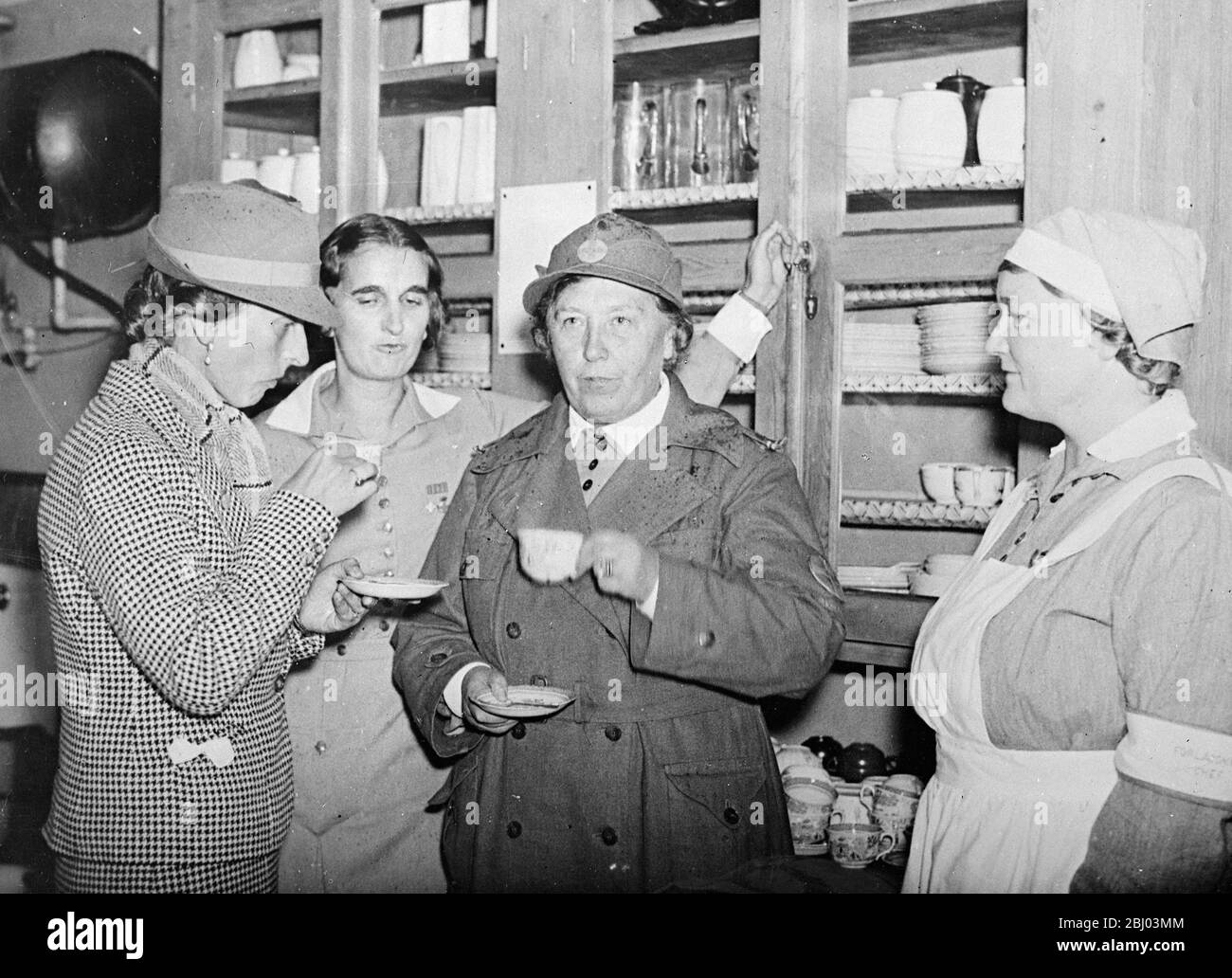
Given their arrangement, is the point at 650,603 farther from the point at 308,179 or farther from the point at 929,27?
the point at 308,179

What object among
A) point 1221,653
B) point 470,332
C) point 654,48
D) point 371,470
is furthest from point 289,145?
point 1221,653

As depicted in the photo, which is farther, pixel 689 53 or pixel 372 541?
pixel 689 53


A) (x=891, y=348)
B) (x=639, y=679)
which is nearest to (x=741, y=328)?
(x=891, y=348)

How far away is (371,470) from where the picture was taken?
1.91 metres

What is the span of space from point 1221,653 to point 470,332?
2376mm

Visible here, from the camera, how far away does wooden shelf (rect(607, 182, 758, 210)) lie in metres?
2.86

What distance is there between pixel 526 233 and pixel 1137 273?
1.84 metres

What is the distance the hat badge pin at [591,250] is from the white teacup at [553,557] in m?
0.52

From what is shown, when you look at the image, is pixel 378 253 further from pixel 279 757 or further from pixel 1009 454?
pixel 1009 454

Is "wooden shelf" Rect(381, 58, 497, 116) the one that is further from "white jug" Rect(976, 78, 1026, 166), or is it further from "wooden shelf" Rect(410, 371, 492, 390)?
"white jug" Rect(976, 78, 1026, 166)

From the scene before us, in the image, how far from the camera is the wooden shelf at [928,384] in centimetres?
262

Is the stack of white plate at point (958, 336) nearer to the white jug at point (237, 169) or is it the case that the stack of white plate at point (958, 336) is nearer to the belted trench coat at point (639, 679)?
the belted trench coat at point (639, 679)

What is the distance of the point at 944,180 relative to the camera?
263 centimetres

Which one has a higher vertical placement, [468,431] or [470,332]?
[470,332]
